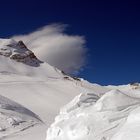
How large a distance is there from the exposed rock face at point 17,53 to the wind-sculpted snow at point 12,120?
54.2 metres

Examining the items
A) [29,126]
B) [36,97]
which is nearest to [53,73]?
[36,97]

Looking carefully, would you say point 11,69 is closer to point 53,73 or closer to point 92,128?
point 53,73

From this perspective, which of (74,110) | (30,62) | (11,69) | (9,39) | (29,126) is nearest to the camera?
(74,110)

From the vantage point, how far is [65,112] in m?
11.1

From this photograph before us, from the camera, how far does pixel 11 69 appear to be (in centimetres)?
6931

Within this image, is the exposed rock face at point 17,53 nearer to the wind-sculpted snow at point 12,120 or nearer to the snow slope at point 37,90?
the snow slope at point 37,90

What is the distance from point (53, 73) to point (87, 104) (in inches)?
2373

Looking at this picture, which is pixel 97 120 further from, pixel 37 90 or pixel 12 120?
pixel 37 90

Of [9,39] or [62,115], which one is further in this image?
[9,39]

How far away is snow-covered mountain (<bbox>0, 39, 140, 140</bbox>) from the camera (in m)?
9.12

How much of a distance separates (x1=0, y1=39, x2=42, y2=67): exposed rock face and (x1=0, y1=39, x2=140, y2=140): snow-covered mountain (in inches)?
866

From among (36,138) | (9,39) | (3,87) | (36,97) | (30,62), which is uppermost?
(9,39)

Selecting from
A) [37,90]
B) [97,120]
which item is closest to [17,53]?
[37,90]

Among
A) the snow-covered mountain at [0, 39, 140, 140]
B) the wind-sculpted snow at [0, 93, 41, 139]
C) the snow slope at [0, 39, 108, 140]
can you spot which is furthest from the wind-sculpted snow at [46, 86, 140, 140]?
the wind-sculpted snow at [0, 93, 41, 139]
